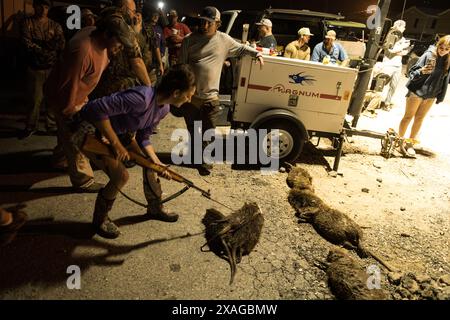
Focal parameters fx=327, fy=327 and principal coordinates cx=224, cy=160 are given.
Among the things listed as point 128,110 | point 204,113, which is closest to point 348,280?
point 128,110

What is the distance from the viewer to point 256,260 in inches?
130

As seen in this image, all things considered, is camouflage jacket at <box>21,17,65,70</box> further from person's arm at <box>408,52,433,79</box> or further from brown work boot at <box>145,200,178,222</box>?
person's arm at <box>408,52,433,79</box>

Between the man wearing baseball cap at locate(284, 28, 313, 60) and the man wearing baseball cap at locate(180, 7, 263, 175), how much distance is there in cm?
210

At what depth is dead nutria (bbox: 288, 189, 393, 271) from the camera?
3.61 m

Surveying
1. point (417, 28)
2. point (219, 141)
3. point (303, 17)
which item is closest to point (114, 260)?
point (219, 141)

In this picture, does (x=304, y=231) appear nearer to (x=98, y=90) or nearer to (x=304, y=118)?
(x=304, y=118)

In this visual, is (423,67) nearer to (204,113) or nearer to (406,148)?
(406,148)

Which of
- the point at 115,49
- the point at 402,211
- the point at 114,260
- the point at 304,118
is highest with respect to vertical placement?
the point at 115,49

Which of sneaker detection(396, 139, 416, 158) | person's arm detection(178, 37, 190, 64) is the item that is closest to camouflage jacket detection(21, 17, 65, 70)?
person's arm detection(178, 37, 190, 64)

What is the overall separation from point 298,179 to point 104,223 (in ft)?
9.09

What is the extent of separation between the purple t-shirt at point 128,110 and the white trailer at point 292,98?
239 cm

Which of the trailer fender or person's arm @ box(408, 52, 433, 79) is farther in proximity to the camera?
person's arm @ box(408, 52, 433, 79)

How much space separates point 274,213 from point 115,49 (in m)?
2.63

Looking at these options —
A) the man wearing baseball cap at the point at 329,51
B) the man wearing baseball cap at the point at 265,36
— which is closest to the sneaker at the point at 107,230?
the man wearing baseball cap at the point at 265,36
